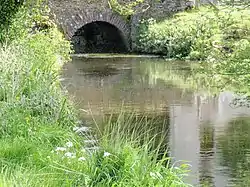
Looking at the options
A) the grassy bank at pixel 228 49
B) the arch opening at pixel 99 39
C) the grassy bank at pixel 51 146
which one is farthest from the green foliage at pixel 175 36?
the grassy bank at pixel 51 146

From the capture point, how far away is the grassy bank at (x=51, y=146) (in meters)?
5.56

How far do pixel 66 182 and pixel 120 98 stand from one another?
8694 millimetres

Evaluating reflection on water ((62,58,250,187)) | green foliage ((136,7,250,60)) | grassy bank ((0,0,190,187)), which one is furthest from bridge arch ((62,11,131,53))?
grassy bank ((0,0,190,187))

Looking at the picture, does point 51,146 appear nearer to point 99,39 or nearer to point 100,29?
point 100,29

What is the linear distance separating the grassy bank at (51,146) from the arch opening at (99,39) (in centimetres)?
1825

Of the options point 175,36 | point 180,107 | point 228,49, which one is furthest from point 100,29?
point 228,49

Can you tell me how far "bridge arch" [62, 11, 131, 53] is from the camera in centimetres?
2714

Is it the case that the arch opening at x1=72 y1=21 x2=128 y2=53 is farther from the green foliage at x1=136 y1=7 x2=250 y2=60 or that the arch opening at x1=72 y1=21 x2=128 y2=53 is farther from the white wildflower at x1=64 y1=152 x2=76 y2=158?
the white wildflower at x1=64 y1=152 x2=76 y2=158

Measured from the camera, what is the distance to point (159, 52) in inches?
1027

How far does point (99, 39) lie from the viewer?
31156mm

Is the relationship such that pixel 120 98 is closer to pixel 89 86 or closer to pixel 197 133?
pixel 89 86

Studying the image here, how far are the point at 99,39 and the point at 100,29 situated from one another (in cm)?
51

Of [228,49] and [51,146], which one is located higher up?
[228,49]

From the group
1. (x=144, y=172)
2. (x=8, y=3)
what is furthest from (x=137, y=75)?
(x=144, y=172)
